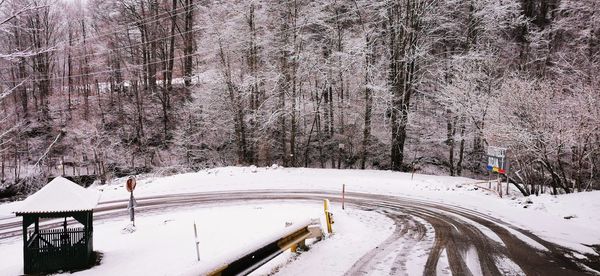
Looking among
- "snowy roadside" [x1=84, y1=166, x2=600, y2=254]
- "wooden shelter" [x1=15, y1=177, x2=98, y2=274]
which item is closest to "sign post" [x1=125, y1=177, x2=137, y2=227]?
"wooden shelter" [x1=15, y1=177, x2=98, y2=274]

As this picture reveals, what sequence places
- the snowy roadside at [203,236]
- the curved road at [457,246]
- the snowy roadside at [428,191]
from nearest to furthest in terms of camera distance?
the curved road at [457,246] < the snowy roadside at [203,236] < the snowy roadside at [428,191]

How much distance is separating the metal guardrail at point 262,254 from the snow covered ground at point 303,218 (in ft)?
1.03

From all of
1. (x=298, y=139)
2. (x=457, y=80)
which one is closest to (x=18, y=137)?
(x=298, y=139)

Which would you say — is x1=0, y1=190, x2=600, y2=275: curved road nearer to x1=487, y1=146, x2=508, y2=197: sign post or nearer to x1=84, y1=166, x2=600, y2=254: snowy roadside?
x1=84, y1=166, x2=600, y2=254: snowy roadside

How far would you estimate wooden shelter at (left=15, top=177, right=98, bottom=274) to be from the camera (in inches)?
438

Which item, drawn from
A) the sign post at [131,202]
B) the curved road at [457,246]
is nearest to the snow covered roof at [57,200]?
the sign post at [131,202]

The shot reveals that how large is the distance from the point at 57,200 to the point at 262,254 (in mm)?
8415

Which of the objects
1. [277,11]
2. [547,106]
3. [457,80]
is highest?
[277,11]

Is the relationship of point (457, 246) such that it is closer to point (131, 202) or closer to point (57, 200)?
point (57, 200)

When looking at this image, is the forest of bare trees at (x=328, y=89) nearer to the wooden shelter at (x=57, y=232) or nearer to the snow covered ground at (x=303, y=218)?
the snow covered ground at (x=303, y=218)

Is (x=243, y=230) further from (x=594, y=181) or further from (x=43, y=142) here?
(x=43, y=142)

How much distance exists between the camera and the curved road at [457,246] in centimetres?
706

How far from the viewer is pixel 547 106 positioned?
17.6 m

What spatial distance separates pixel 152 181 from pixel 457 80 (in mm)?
21776
